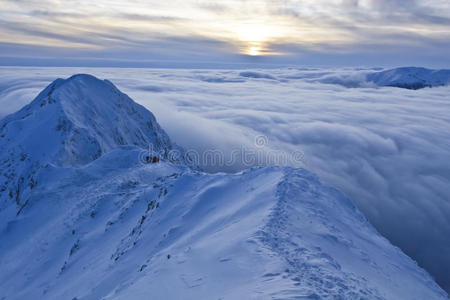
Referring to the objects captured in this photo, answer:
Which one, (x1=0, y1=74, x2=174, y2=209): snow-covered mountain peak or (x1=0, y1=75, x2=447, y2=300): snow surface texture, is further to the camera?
(x1=0, y1=74, x2=174, y2=209): snow-covered mountain peak

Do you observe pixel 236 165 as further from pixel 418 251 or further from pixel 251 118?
pixel 418 251

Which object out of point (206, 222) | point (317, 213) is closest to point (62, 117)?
point (206, 222)

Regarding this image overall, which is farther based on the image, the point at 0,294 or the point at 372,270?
the point at 0,294

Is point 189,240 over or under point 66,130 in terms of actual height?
under

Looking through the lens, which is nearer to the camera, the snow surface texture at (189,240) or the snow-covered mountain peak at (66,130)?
the snow surface texture at (189,240)
